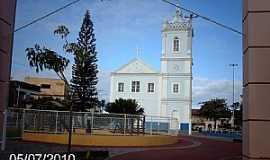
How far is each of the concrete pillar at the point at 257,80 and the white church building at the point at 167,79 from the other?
46.5m

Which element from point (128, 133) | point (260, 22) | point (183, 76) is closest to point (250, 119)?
point (260, 22)

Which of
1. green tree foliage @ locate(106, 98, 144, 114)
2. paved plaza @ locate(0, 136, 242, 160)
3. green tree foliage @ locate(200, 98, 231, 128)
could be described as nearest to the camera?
paved plaza @ locate(0, 136, 242, 160)

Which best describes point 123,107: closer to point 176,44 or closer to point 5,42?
point 176,44

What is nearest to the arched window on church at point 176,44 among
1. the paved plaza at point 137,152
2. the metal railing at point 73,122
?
the metal railing at point 73,122

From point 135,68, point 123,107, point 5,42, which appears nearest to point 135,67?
point 135,68

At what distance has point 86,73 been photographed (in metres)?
42.7

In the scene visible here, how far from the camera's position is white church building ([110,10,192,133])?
53531 mm

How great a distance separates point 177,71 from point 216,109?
17.8 meters

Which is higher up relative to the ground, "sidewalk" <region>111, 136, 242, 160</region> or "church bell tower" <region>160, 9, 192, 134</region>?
"church bell tower" <region>160, 9, 192, 134</region>

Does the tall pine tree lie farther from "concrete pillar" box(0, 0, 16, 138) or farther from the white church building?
"concrete pillar" box(0, 0, 16, 138)

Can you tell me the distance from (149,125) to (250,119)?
67.3ft

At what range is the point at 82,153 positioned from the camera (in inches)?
450

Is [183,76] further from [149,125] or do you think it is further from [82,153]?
[82,153]

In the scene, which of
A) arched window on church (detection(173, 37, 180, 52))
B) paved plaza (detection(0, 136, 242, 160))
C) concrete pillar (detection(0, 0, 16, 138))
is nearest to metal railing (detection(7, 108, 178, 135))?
paved plaza (detection(0, 136, 242, 160))
